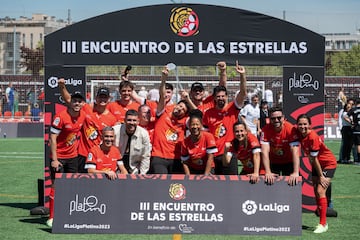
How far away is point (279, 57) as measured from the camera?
1314 cm

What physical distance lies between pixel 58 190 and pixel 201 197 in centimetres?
204

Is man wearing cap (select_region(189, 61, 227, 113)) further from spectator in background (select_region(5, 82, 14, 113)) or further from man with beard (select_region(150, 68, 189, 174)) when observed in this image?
spectator in background (select_region(5, 82, 14, 113))

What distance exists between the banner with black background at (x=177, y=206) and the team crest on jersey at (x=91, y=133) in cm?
121

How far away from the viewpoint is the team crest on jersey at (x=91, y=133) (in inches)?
478

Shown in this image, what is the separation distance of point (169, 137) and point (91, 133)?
48.0 inches

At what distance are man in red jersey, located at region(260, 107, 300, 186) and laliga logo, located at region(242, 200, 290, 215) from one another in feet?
1.91

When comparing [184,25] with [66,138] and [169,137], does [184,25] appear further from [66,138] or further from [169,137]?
[66,138]

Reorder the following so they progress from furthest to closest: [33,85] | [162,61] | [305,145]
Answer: [33,85] < [162,61] < [305,145]

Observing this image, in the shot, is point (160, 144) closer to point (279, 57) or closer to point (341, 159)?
point (279, 57)

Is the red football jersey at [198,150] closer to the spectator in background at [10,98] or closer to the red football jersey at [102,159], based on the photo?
the red football jersey at [102,159]

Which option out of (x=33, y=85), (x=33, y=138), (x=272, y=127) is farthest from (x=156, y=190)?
(x=33, y=85)

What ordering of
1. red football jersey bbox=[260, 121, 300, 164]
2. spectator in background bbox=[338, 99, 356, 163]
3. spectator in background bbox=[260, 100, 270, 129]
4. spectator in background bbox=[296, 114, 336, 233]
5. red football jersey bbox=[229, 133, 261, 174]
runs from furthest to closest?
spectator in background bbox=[260, 100, 270, 129] → spectator in background bbox=[338, 99, 356, 163] → red football jersey bbox=[260, 121, 300, 164] → red football jersey bbox=[229, 133, 261, 174] → spectator in background bbox=[296, 114, 336, 233]

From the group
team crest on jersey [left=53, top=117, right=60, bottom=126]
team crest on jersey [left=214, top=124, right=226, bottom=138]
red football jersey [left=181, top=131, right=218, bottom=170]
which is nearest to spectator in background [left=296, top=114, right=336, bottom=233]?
team crest on jersey [left=214, top=124, right=226, bottom=138]

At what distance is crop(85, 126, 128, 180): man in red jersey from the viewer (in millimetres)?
11336
